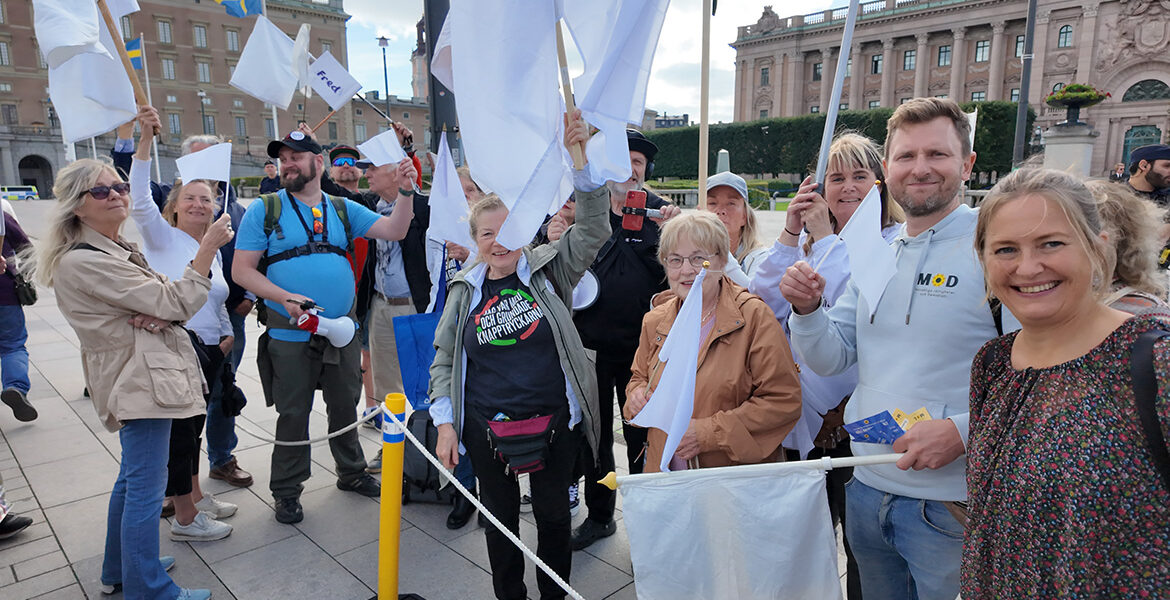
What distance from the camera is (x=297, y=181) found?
3805mm

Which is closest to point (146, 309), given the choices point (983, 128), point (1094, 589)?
point (1094, 589)

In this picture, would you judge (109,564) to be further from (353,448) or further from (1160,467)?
(1160,467)

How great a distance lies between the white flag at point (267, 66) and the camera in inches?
179

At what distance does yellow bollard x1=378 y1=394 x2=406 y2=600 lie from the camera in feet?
8.06

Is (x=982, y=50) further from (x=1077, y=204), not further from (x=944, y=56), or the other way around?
(x=1077, y=204)

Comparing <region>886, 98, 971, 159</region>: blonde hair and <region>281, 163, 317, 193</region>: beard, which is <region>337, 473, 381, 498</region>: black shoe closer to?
<region>281, 163, 317, 193</region>: beard

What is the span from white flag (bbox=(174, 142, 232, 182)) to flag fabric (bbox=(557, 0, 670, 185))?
2.29 meters

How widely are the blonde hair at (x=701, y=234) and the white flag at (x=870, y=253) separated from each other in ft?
2.08

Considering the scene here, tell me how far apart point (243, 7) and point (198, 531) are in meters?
3.62

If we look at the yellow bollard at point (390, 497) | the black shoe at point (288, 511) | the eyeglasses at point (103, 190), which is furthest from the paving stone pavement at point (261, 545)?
the eyeglasses at point (103, 190)

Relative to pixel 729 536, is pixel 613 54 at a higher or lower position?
→ higher

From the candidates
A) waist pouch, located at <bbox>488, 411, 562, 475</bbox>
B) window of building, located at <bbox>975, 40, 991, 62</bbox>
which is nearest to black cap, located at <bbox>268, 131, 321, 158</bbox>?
waist pouch, located at <bbox>488, 411, 562, 475</bbox>

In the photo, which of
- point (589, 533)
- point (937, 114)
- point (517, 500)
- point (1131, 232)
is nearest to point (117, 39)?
point (517, 500)

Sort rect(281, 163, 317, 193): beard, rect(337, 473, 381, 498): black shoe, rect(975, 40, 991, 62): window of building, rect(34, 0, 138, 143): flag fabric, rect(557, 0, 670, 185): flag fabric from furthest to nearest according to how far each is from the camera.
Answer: rect(975, 40, 991, 62): window of building → rect(337, 473, 381, 498): black shoe → rect(281, 163, 317, 193): beard → rect(34, 0, 138, 143): flag fabric → rect(557, 0, 670, 185): flag fabric
